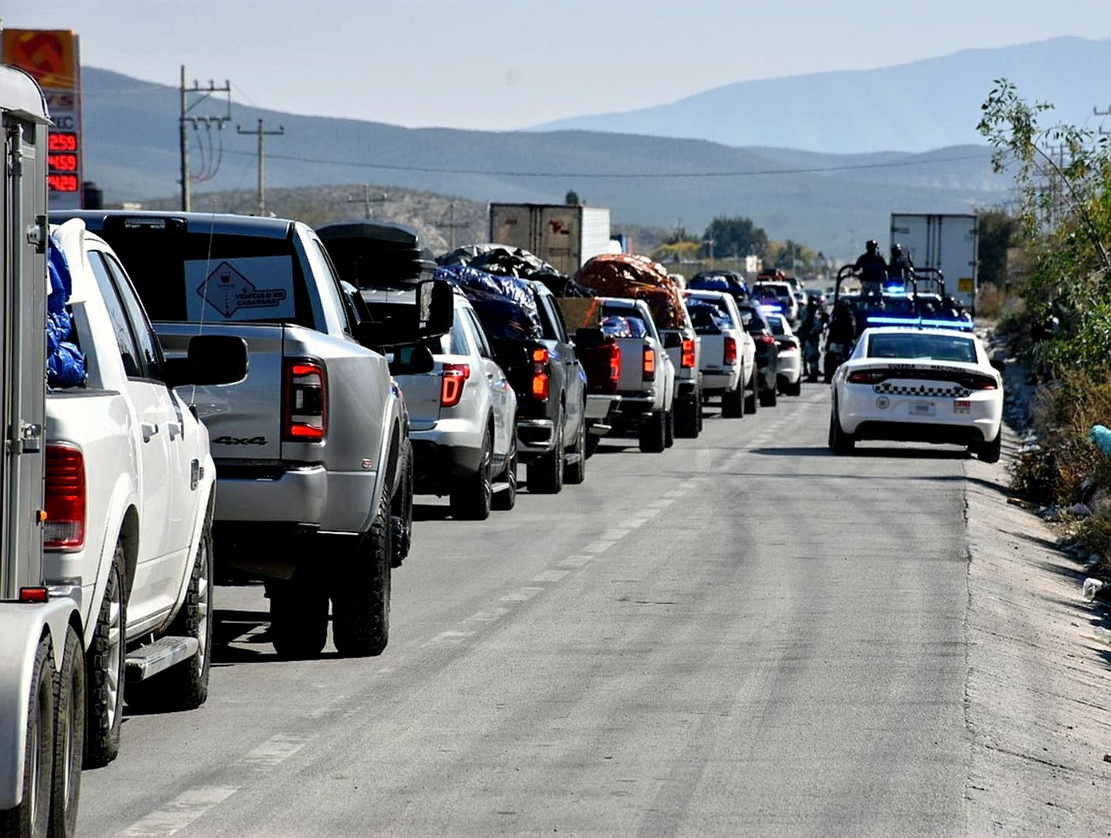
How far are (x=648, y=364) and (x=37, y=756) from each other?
72.3 ft

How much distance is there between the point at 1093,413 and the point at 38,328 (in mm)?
17930

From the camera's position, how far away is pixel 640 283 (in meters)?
35.4

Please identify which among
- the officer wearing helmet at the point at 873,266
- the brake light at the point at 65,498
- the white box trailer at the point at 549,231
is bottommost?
the brake light at the point at 65,498

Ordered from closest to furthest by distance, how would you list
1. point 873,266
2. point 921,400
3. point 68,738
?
point 68,738 < point 921,400 < point 873,266

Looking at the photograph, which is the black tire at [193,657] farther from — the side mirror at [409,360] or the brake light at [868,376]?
the brake light at [868,376]

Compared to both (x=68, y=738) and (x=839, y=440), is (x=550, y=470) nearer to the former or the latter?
(x=839, y=440)

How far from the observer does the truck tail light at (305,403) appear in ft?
33.7

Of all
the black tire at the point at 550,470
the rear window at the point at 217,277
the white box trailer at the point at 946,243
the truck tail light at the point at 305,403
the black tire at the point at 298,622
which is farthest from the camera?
the white box trailer at the point at 946,243

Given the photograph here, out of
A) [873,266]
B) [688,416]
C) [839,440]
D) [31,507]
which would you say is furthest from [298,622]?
[873,266]

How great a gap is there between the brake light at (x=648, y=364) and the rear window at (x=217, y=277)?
1717 centimetres

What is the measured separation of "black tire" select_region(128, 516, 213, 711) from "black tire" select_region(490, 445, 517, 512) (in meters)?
10.2

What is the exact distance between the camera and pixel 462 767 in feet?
27.4

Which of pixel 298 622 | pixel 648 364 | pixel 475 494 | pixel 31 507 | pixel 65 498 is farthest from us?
pixel 648 364

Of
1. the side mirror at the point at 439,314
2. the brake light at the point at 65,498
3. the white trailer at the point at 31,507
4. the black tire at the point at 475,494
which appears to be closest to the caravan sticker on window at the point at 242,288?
the side mirror at the point at 439,314
